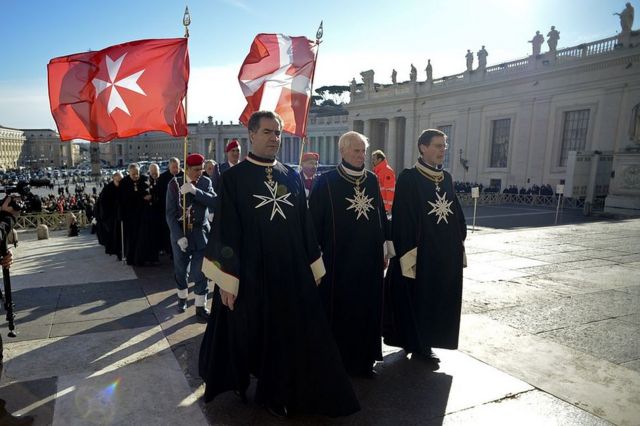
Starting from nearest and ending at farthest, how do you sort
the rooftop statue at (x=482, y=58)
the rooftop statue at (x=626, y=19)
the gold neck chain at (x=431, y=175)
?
the gold neck chain at (x=431, y=175) < the rooftop statue at (x=626, y=19) < the rooftop statue at (x=482, y=58)

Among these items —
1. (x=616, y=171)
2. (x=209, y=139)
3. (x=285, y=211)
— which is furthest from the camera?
(x=209, y=139)

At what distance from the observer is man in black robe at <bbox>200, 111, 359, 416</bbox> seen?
116 inches

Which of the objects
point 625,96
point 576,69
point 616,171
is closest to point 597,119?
point 625,96

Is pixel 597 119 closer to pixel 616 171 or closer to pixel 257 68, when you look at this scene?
pixel 616 171

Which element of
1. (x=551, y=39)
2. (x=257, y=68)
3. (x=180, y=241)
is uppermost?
(x=551, y=39)

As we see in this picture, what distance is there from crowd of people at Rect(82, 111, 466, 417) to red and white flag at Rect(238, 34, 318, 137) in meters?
1.55

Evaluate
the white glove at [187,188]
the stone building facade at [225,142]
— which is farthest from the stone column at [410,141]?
the white glove at [187,188]

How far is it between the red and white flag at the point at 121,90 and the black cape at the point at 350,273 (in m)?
2.59

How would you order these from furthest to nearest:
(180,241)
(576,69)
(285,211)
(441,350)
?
(576,69)
(180,241)
(441,350)
(285,211)

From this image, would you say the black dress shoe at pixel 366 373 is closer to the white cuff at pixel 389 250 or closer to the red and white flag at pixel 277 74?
the white cuff at pixel 389 250

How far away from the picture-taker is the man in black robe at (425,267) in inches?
156

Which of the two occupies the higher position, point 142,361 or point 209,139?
point 209,139

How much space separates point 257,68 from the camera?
632 centimetres

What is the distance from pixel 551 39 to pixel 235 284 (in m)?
36.7
